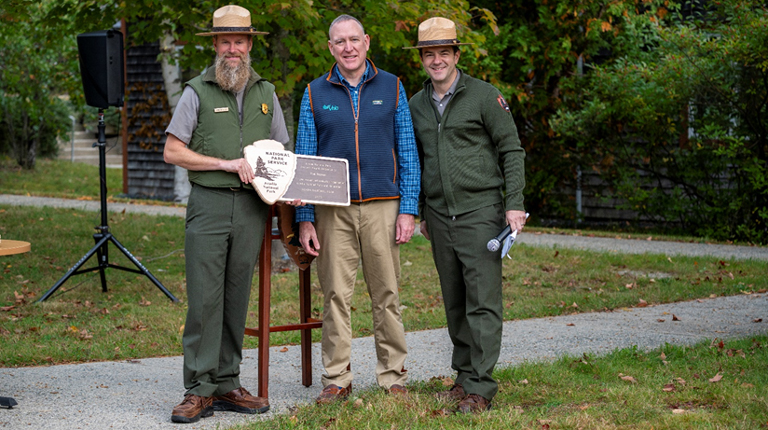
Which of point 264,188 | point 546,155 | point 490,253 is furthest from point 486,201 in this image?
point 546,155

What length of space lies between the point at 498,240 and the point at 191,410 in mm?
1841

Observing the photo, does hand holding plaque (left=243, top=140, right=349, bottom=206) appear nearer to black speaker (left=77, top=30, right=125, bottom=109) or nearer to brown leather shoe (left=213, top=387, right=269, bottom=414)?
brown leather shoe (left=213, top=387, right=269, bottom=414)

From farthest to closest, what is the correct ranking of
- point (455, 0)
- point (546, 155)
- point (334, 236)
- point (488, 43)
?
point (546, 155) < point (488, 43) < point (455, 0) < point (334, 236)

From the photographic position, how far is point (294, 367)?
5.93 meters

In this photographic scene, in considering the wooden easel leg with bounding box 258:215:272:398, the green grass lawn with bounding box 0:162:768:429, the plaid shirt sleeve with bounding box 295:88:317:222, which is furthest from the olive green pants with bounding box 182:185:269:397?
the green grass lawn with bounding box 0:162:768:429

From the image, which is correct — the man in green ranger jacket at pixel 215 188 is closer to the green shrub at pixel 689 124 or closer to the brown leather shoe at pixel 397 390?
the brown leather shoe at pixel 397 390

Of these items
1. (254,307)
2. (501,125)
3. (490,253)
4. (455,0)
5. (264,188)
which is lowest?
(254,307)

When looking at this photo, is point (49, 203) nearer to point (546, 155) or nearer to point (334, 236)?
point (546, 155)

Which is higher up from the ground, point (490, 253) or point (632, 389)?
point (490, 253)

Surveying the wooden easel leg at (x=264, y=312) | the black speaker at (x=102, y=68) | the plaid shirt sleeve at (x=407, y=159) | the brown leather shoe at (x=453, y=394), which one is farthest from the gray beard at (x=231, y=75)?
the black speaker at (x=102, y=68)

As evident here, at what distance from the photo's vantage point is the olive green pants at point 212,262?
465cm

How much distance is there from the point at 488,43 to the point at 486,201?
30.7 ft

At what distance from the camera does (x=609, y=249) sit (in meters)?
11.2

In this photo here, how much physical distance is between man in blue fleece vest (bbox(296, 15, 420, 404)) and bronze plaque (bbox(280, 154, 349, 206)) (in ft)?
0.39
